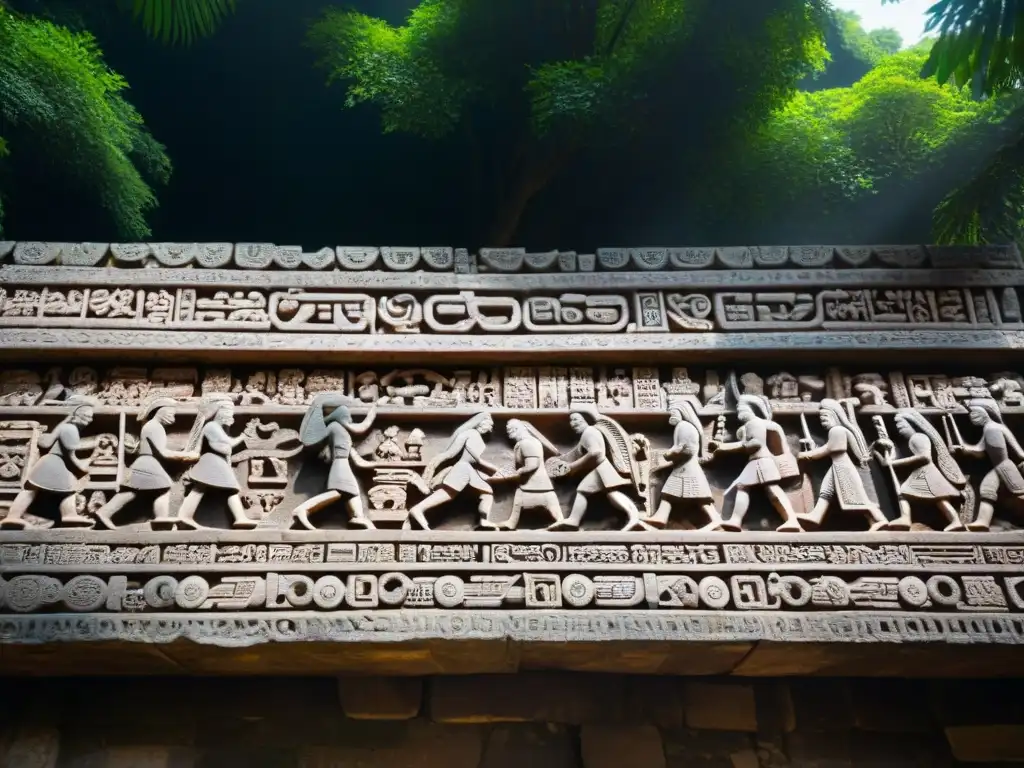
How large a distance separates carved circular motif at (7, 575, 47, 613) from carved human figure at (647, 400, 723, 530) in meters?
2.91

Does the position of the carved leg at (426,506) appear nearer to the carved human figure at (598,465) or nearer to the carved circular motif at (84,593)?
the carved human figure at (598,465)

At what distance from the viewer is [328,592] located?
14.5 ft

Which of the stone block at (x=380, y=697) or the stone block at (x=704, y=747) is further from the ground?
the stone block at (x=380, y=697)

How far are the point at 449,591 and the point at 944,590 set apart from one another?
7.73 feet

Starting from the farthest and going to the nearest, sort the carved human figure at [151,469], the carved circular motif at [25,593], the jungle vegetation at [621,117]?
1. the jungle vegetation at [621,117]
2. the carved human figure at [151,469]
3. the carved circular motif at [25,593]

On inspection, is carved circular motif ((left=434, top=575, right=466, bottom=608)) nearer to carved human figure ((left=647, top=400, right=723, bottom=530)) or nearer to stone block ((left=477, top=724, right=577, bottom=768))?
stone block ((left=477, top=724, right=577, bottom=768))

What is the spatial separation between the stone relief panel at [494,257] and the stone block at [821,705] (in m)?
2.37

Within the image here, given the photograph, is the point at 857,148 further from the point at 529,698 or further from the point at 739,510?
the point at 529,698

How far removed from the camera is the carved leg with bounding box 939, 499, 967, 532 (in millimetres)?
4711

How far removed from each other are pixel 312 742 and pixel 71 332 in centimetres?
257

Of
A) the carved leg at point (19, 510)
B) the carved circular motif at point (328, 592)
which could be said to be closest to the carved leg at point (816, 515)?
the carved circular motif at point (328, 592)

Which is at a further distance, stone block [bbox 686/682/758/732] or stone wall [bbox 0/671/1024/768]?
Result: stone block [bbox 686/682/758/732]

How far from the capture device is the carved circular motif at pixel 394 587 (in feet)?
14.4

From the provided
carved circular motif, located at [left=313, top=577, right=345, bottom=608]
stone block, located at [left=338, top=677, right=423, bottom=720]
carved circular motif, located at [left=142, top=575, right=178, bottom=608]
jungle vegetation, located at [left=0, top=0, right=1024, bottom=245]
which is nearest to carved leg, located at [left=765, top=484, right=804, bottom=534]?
stone block, located at [left=338, top=677, right=423, bottom=720]
